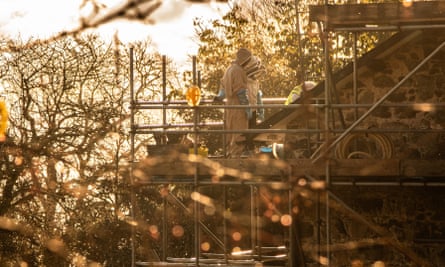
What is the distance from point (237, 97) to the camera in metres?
14.2

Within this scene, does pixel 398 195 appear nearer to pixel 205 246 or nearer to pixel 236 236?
pixel 205 246

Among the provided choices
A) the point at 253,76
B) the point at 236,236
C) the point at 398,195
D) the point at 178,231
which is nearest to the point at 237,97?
the point at 253,76

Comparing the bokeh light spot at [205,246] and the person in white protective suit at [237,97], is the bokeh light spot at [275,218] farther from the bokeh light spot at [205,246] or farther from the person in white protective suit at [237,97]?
the bokeh light spot at [205,246]

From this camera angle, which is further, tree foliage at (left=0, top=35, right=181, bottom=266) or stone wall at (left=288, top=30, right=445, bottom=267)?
tree foliage at (left=0, top=35, right=181, bottom=266)

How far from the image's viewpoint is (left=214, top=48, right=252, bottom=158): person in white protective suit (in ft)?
46.4

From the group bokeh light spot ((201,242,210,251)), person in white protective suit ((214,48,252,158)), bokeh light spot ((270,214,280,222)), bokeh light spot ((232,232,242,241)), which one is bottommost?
bokeh light spot ((201,242,210,251))

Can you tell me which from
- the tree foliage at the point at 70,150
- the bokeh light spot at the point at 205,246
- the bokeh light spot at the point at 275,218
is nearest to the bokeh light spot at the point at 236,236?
the bokeh light spot at the point at 205,246

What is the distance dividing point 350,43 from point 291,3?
7.06 feet

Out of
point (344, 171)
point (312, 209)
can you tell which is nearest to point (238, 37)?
point (312, 209)

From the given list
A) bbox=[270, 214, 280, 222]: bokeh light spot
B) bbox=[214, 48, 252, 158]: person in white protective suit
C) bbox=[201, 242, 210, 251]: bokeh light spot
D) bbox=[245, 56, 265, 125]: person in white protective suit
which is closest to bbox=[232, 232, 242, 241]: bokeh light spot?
bbox=[201, 242, 210, 251]: bokeh light spot

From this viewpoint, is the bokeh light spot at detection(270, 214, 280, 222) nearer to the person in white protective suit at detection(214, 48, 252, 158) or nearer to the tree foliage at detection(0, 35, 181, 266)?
the person in white protective suit at detection(214, 48, 252, 158)

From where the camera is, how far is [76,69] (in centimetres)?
2672

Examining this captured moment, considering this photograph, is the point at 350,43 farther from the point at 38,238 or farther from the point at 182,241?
the point at 38,238

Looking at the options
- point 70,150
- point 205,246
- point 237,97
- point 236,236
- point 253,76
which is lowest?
point 205,246
